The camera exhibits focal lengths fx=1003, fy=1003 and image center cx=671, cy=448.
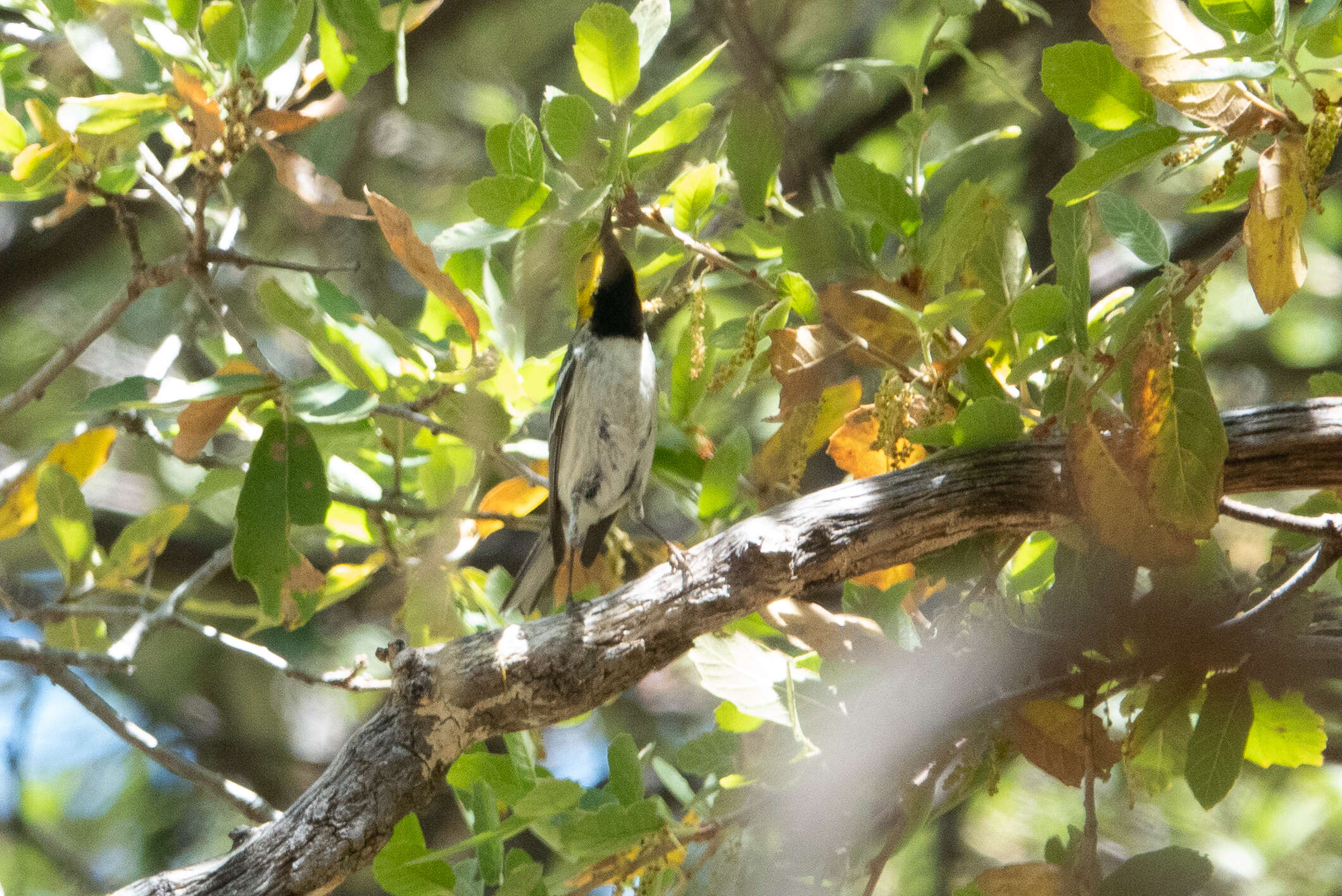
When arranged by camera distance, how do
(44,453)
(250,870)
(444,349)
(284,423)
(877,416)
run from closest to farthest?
(250,870) → (877,416) → (284,423) → (444,349) → (44,453)

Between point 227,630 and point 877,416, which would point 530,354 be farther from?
point 227,630

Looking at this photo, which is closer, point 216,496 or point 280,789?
point 216,496

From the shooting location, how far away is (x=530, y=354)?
2.38 metres

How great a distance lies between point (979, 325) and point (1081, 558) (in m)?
0.41

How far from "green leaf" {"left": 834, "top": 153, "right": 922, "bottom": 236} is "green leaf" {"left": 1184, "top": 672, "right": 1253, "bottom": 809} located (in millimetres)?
867

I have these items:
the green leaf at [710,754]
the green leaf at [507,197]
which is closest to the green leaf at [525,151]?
the green leaf at [507,197]

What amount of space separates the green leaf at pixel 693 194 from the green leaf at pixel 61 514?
1371 millimetres

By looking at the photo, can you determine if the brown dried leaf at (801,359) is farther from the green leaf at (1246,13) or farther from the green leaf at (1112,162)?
the green leaf at (1246,13)

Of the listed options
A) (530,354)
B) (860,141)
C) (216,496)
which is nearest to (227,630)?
(216,496)

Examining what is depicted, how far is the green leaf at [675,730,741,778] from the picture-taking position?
5.69ft

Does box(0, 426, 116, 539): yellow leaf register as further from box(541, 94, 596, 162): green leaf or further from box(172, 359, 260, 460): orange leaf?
box(541, 94, 596, 162): green leaf

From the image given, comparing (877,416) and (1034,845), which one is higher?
(877,416)

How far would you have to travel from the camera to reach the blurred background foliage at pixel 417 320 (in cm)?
245

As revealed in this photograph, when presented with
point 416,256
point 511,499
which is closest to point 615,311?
point 511,499
